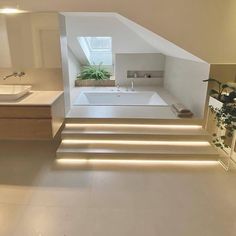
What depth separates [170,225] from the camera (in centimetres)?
194

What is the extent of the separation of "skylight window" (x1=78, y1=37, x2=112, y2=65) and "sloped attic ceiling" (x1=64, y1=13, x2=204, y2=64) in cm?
23

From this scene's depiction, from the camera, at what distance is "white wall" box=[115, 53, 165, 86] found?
17.0 ft

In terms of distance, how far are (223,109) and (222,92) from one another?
522 millimetres

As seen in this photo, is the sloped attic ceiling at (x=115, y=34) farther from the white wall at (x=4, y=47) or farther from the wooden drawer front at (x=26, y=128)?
the wooden drawer front at (x=26, y=128)

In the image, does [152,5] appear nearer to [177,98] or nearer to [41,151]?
[177,98]

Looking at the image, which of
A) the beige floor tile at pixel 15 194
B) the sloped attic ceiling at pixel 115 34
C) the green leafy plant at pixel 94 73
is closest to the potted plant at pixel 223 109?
the sloped attic ceiling at pixel 115 34

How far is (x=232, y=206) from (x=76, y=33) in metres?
3.86

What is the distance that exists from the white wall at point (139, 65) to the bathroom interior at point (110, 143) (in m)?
1.36

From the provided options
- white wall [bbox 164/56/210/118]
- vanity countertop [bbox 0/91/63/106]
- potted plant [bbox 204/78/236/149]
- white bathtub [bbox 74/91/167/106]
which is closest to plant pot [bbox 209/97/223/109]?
potted plant [bbox 204/78/236/149]

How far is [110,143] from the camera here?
9.98 ft

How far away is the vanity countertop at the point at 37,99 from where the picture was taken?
2473mm

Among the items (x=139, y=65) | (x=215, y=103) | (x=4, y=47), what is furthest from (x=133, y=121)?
(x=139, y=65)

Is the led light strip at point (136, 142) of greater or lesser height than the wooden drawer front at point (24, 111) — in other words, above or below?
below

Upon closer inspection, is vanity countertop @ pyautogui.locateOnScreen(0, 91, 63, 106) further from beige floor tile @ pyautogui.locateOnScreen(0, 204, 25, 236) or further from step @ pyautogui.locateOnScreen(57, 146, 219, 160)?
beige floor tile @ pyautogui.locateOnScreen(0, 204, 25, 236)
